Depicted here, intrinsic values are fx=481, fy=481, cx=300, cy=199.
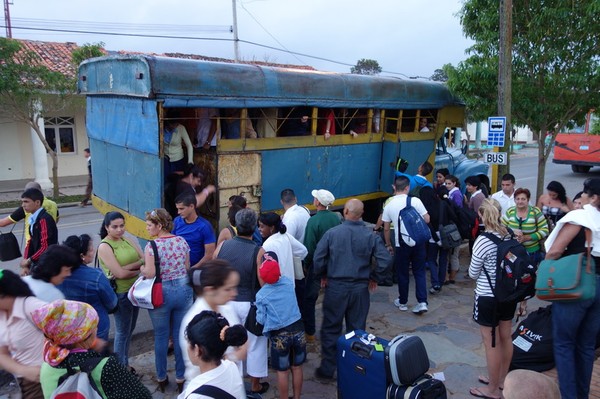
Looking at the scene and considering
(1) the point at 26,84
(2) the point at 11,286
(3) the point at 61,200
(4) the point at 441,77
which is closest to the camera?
(2) the point at 11,286

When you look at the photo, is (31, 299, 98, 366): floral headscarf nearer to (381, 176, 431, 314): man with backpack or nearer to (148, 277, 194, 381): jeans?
(148, 277, 194, 381): jeans

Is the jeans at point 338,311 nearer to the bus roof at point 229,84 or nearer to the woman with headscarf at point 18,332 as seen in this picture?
the woman with headscarf at point 18,332

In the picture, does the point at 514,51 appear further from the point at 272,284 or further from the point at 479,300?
the point at 272,284

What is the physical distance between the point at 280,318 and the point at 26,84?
42.0 ft

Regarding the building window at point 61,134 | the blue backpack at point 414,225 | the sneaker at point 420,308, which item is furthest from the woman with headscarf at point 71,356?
the building window at point 61,134

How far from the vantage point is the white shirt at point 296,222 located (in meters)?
5.12

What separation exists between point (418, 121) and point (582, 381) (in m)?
5.55

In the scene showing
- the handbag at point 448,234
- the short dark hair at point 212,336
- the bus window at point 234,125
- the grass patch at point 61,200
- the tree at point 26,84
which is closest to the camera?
the short dark hair at point 212,336

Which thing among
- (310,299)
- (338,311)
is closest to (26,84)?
(310,299)

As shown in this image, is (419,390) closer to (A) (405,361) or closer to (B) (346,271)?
(A) (405,361)

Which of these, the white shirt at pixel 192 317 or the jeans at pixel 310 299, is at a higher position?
the white shirt at pixel 192 317

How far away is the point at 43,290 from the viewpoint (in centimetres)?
307

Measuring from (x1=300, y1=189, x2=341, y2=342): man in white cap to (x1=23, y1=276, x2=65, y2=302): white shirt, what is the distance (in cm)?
247

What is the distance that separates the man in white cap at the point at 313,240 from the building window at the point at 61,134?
54.2ft
